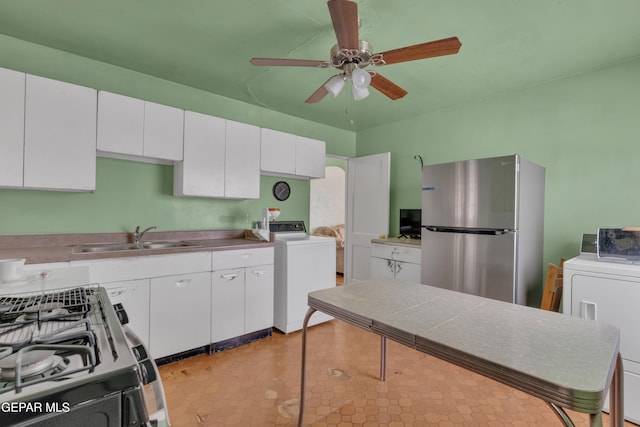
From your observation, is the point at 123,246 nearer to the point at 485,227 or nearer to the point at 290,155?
the point at 290,155

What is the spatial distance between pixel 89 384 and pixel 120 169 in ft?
8.79

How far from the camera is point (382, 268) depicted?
3584 millimetres

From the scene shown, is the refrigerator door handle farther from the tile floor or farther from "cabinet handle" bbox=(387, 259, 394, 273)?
the tile floor

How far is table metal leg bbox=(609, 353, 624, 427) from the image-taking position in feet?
3.44

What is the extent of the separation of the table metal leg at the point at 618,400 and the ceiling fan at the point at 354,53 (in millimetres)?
1543

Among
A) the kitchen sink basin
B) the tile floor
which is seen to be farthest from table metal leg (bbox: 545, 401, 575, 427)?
the kitchen sink basin

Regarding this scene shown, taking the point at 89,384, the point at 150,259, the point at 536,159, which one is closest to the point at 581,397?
the point at 89,384

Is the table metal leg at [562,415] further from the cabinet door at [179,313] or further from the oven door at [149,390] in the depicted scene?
the cabinet door at [179,313]

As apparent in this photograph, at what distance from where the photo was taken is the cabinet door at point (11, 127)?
201cm

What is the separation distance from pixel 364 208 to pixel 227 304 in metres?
2.35


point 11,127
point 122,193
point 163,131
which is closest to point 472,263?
point 163,131

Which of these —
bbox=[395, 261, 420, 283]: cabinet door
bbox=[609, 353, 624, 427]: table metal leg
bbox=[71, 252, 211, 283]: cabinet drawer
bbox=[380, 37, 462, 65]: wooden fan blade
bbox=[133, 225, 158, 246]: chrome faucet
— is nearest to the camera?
bbox=[609, 353, 624, 427]: table metal leg

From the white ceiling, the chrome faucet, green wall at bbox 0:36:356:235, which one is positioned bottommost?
the chrome faucet

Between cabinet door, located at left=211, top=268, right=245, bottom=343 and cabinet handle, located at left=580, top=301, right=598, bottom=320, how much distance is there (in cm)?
255
